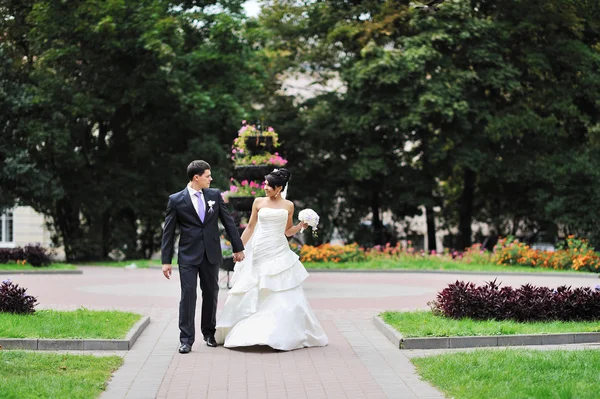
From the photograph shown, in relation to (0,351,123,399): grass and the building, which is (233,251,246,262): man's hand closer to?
(0,351,123,399): grass

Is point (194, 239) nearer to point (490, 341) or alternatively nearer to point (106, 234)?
point (490, 341)

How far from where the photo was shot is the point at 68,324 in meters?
12.2

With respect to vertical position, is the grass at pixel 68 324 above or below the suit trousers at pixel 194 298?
below

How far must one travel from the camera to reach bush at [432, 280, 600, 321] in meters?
12.8

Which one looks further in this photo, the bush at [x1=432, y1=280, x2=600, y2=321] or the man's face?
the bush at [x1=432, y1=280, x2=600, y2=321]

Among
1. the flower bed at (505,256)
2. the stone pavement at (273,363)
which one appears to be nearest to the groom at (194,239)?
the stone pavement at (273,363)

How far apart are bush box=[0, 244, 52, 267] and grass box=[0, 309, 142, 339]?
550 inches

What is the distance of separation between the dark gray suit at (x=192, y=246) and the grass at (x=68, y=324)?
1.00 meters

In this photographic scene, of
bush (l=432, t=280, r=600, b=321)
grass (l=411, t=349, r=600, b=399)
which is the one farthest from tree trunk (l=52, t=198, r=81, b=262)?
grass (l=411, t=349, r=600, b=399)

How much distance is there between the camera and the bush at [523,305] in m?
12.8

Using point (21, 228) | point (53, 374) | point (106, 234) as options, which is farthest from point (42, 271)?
point (21, 228)

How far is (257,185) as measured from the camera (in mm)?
20062

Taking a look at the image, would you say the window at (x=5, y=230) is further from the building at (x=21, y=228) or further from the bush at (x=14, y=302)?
the bush at (x=14, y=302)

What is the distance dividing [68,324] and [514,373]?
19.8 feet
